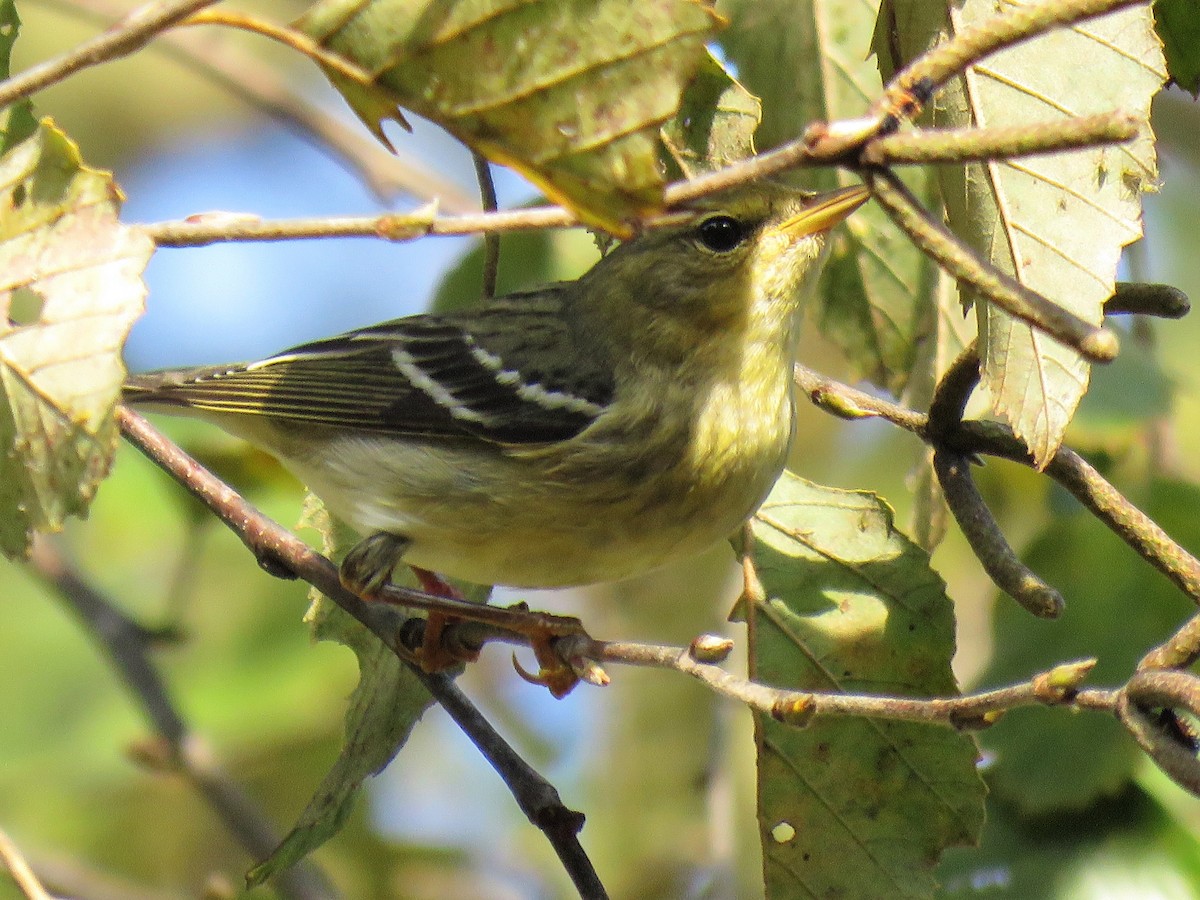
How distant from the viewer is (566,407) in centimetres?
364

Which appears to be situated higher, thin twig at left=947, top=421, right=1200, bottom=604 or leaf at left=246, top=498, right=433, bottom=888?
thin twig at left=947, top=421, right=1200, bottom=604

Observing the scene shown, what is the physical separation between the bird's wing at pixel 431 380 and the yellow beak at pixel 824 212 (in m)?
0.66

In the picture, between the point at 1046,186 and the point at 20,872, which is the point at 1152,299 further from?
the point at 20,872

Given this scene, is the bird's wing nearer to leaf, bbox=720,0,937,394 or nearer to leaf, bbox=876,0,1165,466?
leaf, bbox=720,0,937,394

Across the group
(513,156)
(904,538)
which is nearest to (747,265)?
(904,538)

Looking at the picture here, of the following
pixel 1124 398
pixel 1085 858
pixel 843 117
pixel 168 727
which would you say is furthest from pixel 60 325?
pixel 1124 398

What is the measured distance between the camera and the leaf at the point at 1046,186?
239 cm

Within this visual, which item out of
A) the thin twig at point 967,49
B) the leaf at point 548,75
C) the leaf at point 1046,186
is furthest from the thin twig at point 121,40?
the leaf at point 1046,186

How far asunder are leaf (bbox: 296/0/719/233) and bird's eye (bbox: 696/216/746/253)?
155 cm

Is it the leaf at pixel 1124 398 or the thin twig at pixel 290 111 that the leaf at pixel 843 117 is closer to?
the leaf at pixel 1124 398

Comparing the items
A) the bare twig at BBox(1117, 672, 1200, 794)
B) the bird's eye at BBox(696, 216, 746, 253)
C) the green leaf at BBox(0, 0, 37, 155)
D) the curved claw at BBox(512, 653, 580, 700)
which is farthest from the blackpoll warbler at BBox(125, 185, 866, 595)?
the bare twig at BBox(1117, 672, 1200, 794)

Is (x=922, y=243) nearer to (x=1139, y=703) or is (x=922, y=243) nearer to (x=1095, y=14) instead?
(x=1095, y=14)

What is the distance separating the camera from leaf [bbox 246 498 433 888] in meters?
2.90

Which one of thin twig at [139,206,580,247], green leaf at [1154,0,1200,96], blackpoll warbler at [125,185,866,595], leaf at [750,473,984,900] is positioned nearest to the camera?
thin twig at [139,206,580,247]
